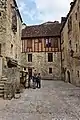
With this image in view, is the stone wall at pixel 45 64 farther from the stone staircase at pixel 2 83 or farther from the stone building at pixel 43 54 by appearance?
the stone staircase at pixel 2 83

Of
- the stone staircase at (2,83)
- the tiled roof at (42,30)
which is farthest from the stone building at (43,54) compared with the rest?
the stone staircase at (2,83)

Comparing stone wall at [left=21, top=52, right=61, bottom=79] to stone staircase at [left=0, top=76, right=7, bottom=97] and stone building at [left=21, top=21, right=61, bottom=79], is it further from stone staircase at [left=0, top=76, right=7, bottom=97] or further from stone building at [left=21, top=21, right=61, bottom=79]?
stone staircase at [left=0, top=76, right=7, bottom=97]

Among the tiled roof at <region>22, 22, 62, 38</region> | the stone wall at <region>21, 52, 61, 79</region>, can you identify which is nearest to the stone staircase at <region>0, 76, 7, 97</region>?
the stone wall at <region>21, 52, 61, 79</region>

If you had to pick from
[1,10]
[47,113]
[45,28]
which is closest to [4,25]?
[1,10]

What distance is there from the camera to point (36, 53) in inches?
1467

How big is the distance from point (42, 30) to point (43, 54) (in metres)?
4.96

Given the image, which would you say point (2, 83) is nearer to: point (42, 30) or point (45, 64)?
point (45, 64)

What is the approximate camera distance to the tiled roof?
38.1 metres

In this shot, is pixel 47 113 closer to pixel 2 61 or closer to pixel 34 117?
pixel 34 117

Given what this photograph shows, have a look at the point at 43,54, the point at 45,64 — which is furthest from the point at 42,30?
the point at 45,64

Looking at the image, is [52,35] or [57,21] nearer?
[52,35]

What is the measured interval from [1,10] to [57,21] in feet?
90.5

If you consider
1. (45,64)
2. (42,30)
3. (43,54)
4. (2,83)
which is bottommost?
(2,83)

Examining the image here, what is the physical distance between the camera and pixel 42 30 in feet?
130
